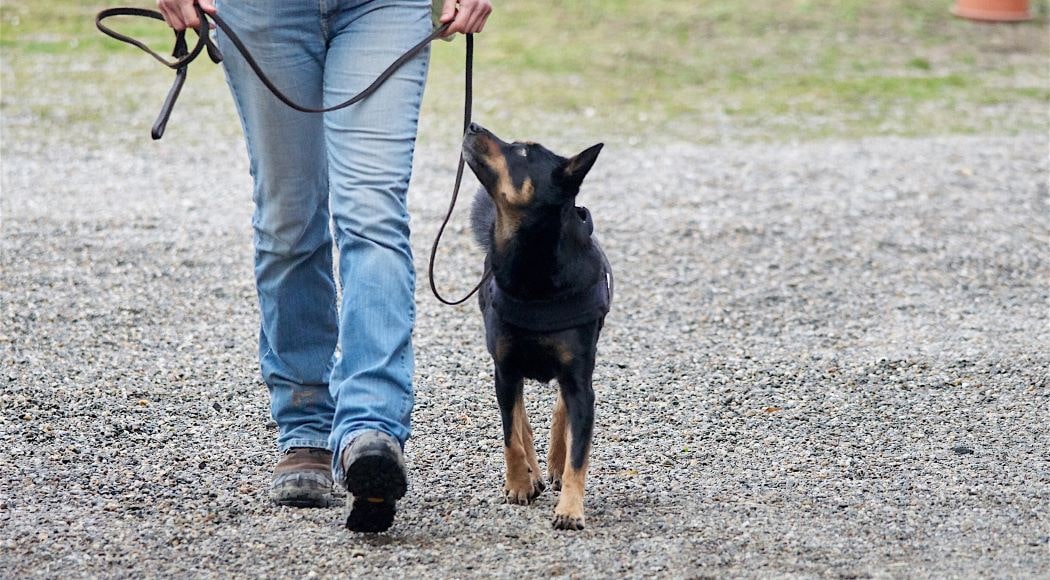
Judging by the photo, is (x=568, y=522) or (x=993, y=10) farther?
(x=993, y=10)

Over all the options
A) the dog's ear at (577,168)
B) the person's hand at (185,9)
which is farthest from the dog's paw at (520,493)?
the person's hand at (185,9)

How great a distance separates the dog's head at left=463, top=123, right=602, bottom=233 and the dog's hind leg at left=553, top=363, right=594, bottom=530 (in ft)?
1.47

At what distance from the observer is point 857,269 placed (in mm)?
6895

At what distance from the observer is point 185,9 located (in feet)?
11.7

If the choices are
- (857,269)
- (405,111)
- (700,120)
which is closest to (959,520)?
(405,111)

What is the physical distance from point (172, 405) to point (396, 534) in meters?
1.57

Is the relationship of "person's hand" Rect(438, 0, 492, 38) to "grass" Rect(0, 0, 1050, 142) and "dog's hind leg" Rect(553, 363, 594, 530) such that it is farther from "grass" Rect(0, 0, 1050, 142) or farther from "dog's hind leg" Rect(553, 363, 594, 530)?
"grass" Rect(0, 0, 1050, 142)

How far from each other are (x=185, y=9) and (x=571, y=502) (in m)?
1.61

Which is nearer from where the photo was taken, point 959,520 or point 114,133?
point 959,520

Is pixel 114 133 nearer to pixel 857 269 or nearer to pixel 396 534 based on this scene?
pixel 857 269

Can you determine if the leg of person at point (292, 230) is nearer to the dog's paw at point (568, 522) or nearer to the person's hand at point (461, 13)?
the person's hand at point (461, 13)

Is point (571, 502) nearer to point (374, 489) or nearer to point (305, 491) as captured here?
point (374, 489)

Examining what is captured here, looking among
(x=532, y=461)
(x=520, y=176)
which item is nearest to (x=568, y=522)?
(x=532, y=461)

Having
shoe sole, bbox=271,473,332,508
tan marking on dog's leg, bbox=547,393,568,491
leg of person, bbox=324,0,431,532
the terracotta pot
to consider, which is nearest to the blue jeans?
leg of person, bbox=324,0,431,532
